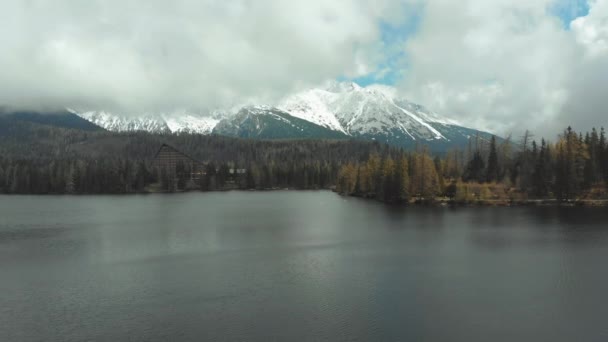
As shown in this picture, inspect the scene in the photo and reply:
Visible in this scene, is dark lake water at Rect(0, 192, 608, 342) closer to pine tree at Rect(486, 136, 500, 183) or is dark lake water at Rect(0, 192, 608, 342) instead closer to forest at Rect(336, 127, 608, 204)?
forest at Rect(336, 127, 608, 204)

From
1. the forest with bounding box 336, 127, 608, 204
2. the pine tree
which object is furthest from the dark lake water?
the pine tree

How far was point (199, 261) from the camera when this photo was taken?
187ft

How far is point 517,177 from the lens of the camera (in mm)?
142375

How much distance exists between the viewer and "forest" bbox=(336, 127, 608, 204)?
128125 mm

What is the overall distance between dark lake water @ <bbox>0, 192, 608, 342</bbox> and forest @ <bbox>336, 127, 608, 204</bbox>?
4559cm

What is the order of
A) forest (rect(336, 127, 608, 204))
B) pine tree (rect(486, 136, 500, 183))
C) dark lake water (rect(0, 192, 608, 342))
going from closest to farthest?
dark lake water (rect(0, 192, 608, 342)) < forest (rect(336, 127, 608, 204)) < pine tree (rect(486, 136, 500, 183))

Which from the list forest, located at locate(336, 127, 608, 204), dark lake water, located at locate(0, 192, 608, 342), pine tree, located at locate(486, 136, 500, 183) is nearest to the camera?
dark lake water, located at locate(0, 192, 608, 342)

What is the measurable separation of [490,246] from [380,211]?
161 ft

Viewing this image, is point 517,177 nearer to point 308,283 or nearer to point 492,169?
point 492,169

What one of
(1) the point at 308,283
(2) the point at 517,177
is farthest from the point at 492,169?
(1) the point at 308,283

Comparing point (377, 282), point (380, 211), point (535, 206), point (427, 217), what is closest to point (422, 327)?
point (377, 282)

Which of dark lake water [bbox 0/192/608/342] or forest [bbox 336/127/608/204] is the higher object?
forest [bbox 336/127/608/204]

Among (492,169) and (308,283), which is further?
(492,169)

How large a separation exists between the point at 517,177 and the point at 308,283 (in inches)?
4559
